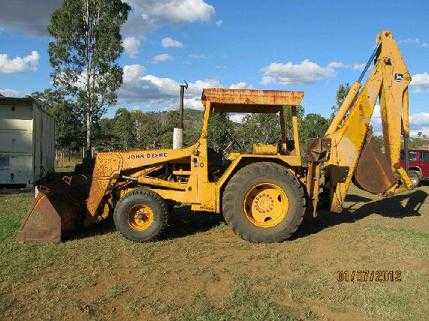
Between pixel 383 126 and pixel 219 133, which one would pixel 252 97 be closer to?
pixel 219 133

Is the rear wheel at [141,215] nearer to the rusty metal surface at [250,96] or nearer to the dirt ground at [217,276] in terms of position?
the dirt ground at [217,276]

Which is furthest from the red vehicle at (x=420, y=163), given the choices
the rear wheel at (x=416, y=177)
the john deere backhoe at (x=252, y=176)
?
the john deere backhoe at (x=252, y=176)

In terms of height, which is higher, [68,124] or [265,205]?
[68,124]

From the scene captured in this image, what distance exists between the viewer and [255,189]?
8852mm

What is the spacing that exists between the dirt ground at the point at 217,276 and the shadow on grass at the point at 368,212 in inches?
6.5

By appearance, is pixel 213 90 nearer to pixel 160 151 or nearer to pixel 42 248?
pixel 160 151

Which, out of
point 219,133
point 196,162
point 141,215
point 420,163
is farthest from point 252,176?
point 420,163

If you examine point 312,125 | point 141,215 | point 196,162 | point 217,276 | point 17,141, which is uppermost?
point 312,125

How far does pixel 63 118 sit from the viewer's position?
32594 mm

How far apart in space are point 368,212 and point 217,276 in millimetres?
6793

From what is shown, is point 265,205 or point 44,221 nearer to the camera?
point 44,221
